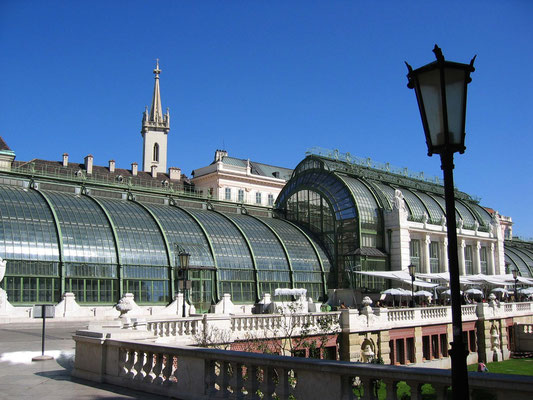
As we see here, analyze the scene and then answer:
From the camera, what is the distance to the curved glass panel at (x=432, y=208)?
Result: 58656 mm

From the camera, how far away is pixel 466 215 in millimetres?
64062

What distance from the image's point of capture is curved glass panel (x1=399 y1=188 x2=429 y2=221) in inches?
2209

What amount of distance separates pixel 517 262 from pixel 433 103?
76.7 meters

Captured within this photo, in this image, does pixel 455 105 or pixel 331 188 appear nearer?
pixel 455 105

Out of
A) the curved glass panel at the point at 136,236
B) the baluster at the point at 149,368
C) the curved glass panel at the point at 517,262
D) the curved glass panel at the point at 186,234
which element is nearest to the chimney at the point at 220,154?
the curved glass panel at the point at 186,234

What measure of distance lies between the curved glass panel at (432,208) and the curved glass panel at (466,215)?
122 inches

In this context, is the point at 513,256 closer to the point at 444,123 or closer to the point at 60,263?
the point at 60,263

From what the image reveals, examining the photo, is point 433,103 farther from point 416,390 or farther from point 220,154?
point 220,154

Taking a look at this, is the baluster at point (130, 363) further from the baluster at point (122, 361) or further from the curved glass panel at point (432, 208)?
the curved glass panel at point (432, 208)

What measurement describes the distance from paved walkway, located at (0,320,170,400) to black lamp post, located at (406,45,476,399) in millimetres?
7523

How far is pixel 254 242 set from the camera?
157 ft

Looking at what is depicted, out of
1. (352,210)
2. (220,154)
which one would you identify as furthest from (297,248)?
(220,154)

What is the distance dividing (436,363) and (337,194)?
20288 mm

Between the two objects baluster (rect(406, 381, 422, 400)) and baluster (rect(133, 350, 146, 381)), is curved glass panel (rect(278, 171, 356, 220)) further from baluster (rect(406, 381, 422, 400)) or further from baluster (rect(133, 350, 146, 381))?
baluster (rect(406, 381, 422, 400))
